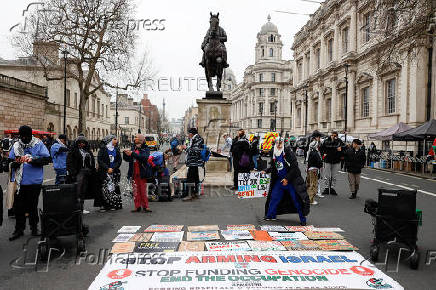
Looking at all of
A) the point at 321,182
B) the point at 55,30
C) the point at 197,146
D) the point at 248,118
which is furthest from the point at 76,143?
the point at 248,118

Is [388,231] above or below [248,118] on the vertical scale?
below

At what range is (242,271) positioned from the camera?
448 centimetres

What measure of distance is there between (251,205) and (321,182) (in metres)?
3.39

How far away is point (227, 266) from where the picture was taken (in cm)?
464

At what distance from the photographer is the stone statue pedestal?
14.5 metres

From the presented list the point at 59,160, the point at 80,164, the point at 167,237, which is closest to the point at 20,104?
the point at 59,160

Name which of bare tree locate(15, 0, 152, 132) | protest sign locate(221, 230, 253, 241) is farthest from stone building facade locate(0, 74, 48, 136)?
protest sign locate(221, 230, 253, 241)

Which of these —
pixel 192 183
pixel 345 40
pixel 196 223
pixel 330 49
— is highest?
pixel 330 49

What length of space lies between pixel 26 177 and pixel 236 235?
152 inches

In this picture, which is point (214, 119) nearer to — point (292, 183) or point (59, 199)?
point (292, 183)

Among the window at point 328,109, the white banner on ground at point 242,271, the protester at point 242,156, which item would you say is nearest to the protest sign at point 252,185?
the protester at point 242,156

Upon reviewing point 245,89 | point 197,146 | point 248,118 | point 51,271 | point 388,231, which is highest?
point 245,89

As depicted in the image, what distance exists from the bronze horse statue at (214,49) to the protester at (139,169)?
7055 mm

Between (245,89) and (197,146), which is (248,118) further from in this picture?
(197,146)
